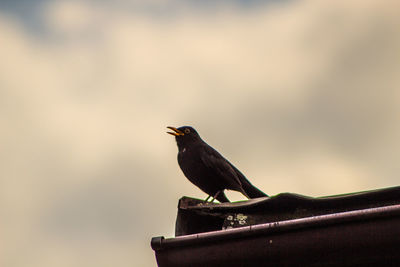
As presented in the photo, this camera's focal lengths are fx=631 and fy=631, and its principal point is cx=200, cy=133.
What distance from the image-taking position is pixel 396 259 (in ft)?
8.45

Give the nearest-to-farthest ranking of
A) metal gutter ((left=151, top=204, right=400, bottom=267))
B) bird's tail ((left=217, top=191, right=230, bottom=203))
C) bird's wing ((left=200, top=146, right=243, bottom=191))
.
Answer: metal gutter ((left=151, top=204, right=400, bottom=267)), bird's wing ((left=200, top=146, right=243, bottom=191)), bird's tail ((left=217, top=191, right=230, bottom=203))

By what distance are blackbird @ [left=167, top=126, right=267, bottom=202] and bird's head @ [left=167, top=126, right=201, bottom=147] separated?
0.52ft

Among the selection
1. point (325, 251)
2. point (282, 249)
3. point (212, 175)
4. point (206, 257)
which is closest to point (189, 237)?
point (206, 257)

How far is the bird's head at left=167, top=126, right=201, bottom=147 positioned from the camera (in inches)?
288

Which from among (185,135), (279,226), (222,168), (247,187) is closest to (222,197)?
(247,187)

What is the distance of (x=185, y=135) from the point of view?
24.3 ft

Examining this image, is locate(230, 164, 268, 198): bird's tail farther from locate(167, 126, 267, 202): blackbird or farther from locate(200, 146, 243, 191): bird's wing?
locate(200, 146, 243, 191): bird's wing

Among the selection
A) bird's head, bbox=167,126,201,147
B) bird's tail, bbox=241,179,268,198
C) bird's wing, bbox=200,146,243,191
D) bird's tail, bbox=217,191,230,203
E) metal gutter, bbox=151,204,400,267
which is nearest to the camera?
metal gutter, bbox=151,204,400,267

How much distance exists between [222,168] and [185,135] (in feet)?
2.67

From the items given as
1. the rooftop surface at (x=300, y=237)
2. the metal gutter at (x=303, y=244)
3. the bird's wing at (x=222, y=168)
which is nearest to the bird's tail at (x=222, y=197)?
the bird's wing at (x=222, y=168)

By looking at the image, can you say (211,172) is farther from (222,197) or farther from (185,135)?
(185,135)

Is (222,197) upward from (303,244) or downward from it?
upward

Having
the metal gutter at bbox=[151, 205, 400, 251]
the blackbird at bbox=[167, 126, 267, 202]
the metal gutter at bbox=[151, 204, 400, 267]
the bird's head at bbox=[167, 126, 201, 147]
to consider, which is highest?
the bird's head at bbox=[167, 126, 201, 147]

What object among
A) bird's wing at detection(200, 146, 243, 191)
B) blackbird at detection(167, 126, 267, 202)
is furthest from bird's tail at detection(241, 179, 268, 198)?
bird's wing at detection(200, 146, 243, 191)
